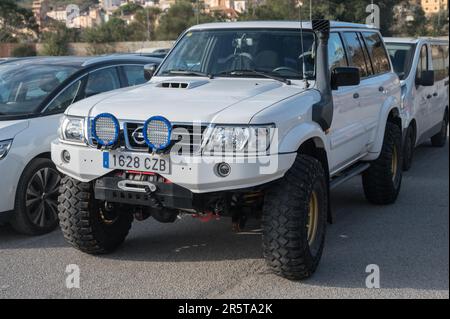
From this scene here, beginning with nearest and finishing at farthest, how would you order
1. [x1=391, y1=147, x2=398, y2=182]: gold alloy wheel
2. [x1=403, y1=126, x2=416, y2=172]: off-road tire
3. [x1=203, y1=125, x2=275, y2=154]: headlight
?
[x1=203, y1=125, x2=275, y2=154]: headlight, [x1=391, y1=147, x2=398, y2=182]: gold alloy wheel, [x1=403, y1=126, x2=416, y2=172]: off-road tire

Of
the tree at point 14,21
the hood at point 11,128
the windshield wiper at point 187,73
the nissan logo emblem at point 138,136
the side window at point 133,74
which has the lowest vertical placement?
the hood at point 11,128

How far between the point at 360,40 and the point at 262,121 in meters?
3.11

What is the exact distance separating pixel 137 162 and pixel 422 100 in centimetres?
→ 660

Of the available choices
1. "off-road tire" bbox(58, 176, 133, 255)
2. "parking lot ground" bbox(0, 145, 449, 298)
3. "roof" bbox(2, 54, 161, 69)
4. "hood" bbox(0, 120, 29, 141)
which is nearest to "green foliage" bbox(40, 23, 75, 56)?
"roof" bbox(2, 54, 161, 69)

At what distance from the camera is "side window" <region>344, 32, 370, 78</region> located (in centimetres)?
668

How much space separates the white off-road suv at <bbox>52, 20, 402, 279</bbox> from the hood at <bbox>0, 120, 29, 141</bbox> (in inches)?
43.5

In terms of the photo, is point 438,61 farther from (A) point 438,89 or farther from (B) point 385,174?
(B) point 385,174

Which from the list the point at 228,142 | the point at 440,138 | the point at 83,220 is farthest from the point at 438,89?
the point at 83,220

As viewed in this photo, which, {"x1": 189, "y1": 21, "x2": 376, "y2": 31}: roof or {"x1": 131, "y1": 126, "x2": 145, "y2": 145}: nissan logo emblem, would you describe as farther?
{"x1": 189, "y1": 21, "x2": 376, "y2": 31}: roof

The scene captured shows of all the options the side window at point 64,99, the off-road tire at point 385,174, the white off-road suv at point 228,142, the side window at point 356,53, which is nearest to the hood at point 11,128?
the side window at point 64,99

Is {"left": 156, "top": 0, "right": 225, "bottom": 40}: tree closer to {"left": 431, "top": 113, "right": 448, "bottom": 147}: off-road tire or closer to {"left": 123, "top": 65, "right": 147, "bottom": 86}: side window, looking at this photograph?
{"left": 431, "top": 113, "right": 448, "bottom": 147}: off-road tire

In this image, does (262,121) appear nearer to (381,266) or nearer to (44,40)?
(381,266)

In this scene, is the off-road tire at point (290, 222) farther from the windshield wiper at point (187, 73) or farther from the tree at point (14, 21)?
the tree at point (14, 21)

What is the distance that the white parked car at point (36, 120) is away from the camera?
6023 mm
